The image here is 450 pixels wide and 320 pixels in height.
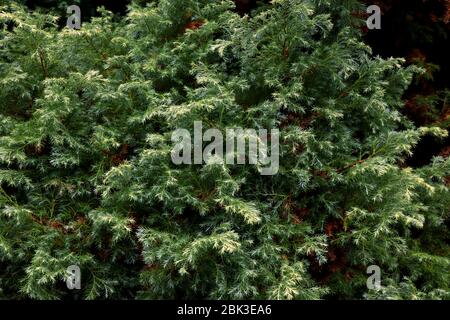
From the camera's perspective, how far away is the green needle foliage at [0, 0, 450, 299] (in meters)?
2.93

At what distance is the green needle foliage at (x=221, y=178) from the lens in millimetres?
2934

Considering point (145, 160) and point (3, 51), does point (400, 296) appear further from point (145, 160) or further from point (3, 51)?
point (3, 51)

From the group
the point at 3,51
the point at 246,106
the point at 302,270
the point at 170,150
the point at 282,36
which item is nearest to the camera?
the point at 302,270

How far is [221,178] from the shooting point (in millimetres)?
2992

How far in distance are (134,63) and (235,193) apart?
140 centimetres

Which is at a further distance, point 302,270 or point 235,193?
point 235,193

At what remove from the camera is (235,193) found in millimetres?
3156

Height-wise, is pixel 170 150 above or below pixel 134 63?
below

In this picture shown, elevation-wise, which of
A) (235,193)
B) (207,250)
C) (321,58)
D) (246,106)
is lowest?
(207,250)

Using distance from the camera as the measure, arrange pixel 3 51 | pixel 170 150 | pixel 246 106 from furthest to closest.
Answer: pixel 3 51 < pixel 246 106 < pixel 170 150

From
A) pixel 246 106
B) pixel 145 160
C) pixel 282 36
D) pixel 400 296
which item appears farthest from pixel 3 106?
pixel 400 296

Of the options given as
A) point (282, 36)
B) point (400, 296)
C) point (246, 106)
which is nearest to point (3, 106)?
point (246, 106)

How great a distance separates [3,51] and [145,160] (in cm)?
175

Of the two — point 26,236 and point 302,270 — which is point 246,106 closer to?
point 302,270
